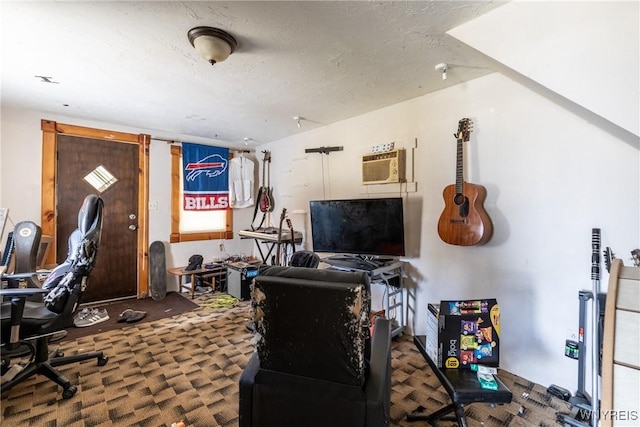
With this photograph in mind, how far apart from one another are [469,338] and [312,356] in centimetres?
95

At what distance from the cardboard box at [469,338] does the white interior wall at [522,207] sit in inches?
33.7

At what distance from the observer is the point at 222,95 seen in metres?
2.77

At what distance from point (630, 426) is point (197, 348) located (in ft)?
8.96

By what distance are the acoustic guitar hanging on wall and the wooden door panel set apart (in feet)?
12.9

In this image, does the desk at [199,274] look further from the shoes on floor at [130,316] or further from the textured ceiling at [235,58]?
the textured ceiling at [235,58]

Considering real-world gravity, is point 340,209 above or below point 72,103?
below

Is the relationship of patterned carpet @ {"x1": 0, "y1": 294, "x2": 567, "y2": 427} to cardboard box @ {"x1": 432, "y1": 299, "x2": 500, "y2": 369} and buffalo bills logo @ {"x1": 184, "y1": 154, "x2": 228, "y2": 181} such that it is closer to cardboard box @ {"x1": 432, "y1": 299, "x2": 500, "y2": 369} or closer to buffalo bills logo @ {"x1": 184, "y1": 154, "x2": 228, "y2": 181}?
cardboard box @ {"x1": 432, "y1": 299, "x2": 500, "y2": 369}

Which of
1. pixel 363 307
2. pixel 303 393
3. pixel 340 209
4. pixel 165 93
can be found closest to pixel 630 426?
pixel 363 307

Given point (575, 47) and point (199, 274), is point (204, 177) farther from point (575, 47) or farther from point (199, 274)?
point (575, 47)

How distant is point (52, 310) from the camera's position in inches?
76.2

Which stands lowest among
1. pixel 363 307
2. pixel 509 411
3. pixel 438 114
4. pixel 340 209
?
pixel 509 411

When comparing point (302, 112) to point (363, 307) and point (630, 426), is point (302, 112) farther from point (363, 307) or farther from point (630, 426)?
point (630, 426)

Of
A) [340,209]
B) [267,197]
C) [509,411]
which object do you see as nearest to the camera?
[509,411]

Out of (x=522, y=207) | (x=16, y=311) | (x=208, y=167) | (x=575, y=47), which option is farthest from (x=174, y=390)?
(x=208, y=167)
